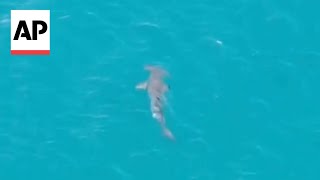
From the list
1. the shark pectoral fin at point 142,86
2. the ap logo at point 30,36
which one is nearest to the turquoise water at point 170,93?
the shark pectoral fin at point 142,86

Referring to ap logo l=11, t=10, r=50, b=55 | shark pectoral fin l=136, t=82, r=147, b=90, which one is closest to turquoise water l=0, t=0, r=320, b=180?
shark pectoral fin l=136, t=82, r=147, b=90

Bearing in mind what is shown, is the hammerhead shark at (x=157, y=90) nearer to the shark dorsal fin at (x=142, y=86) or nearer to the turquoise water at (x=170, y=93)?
the shark dorsal fin at (x=142, y=86)

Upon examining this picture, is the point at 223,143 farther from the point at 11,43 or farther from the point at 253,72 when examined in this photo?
the point at 11,43

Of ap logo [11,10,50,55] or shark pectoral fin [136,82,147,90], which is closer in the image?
shark pectoral fin [136,82,147,90]

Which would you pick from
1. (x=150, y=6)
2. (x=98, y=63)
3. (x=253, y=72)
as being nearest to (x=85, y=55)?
(x=98, y=63)

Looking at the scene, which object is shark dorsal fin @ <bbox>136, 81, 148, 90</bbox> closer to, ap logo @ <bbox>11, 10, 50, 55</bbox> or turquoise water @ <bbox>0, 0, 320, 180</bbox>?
turquoise water @ <bbox>0, 0, 320, 180</bbox>

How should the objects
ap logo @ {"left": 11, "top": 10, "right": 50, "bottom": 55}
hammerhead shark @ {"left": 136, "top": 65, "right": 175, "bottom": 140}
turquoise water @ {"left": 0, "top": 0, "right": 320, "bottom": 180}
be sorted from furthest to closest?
1. ap logo @ {"left": 11, "top": 10, "right": 50, "bottom": 55}
2. hammerhead shark @ {"left": 136, "top": 65, "right": 175, "bottom": 140}
3. turquoise water @ {"left": 0, "top": 0, "right": 320, "bottom": 180}

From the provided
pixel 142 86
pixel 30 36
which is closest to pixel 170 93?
pixel 142 86

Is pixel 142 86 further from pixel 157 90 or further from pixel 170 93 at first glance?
pixel 170 93
